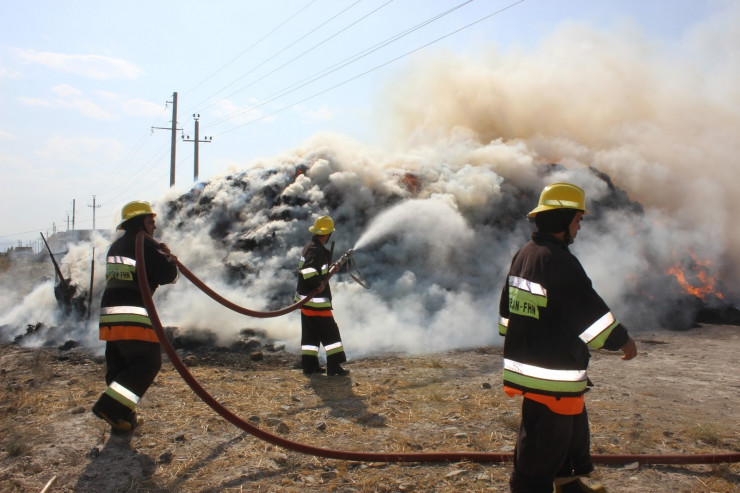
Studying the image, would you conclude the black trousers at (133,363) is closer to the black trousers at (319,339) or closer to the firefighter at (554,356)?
the black trousers at (319,339)

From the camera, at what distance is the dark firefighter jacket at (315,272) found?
21.4 ft

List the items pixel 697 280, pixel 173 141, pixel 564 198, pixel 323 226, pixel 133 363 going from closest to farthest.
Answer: pixel 564 198 → pixel 133 363 → pixel 323 226 → pixel 697 280 → pixel 173 141

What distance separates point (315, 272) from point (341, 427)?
2.31 meters

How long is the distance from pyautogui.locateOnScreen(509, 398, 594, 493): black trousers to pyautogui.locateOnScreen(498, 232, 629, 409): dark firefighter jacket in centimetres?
12

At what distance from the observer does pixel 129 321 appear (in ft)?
14.4

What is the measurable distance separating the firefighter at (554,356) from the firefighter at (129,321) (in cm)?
302

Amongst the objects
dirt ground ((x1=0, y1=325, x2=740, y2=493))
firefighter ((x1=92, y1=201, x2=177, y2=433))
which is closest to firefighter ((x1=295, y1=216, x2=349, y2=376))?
dirt ground ((x1=0, y1=325, x2=740, y2=493))

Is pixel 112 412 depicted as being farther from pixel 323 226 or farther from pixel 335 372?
pixel 323 226

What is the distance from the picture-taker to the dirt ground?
3506 millimetres

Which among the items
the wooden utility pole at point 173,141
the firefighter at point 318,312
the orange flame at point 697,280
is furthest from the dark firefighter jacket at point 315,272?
the wooden utility pole at point 173,141

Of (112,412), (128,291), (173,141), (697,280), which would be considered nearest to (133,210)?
(128,291)

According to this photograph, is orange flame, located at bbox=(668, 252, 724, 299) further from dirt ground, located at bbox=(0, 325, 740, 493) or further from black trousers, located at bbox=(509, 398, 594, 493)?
black trousers, located at bbox=(509, 398, 594, 493)

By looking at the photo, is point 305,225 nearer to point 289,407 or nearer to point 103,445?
point 289,407

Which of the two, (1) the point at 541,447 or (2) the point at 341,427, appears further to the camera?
(2) the point at 341,427
